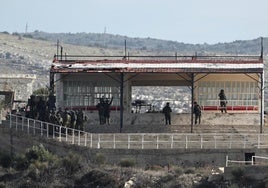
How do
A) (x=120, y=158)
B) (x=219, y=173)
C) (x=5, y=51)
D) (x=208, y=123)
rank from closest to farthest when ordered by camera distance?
(x=219, y=173)
(x=120, y=158)
(x=208, y=123)
(x=5, y=51)

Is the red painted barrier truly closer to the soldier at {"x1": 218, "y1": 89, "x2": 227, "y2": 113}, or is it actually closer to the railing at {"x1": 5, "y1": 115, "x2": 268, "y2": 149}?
the soldier at {"x1": 218, "y1": 89, "x2": 227, "y2": 113}

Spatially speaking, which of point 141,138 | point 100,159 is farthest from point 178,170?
point 141,138

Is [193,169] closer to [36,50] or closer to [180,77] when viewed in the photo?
A: [180,77]

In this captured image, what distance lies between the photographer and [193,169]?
6097 cm

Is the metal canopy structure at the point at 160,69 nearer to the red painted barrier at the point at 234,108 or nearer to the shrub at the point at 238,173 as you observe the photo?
the red painted barrier at the point at 234,108

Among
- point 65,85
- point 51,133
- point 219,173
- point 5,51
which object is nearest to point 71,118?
point 51,133

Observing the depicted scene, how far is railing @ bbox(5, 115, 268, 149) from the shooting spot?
211 feet

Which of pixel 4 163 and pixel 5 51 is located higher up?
pixel 5 51

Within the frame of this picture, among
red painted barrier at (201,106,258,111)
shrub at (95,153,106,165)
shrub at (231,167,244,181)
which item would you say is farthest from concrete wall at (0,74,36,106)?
shrub at (231,167,244,181)

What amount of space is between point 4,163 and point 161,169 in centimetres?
804

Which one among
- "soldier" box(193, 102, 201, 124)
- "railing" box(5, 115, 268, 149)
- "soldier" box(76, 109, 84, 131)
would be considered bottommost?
"railing" box(5, 115, 268, 149)

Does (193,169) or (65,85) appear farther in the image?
(65,85)

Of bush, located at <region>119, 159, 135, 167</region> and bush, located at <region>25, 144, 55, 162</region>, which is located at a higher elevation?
bush, located at <region>25, 144, 55, 162</region>

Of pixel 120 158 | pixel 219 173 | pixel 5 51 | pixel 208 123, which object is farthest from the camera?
pixel 5 51
